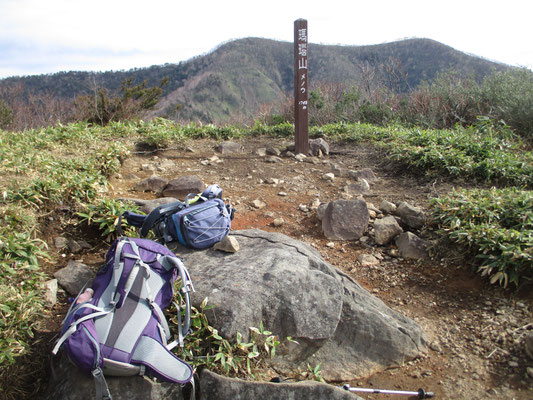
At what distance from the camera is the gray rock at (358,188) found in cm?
433

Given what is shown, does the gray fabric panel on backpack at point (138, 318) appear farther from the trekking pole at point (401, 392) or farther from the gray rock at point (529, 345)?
the gray rock at point (529, 345)

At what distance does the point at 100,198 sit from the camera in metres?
3.29

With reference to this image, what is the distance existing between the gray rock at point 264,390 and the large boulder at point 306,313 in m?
0.26

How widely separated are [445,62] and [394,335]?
111 feet

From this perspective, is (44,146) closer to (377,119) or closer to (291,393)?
(291,393)

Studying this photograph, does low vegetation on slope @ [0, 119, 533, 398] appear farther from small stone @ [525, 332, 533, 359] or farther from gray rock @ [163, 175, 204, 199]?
gray rock @ [163, 175, 204, 199]

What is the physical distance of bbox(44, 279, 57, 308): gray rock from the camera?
7.41 feet

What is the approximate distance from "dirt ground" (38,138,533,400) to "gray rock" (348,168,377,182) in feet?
0.30

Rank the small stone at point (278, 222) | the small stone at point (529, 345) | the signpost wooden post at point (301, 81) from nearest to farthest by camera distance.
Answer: the small stone at point (529, 345) < the small stone at point (278, 222) < the signpost wooden post at point (301, 81)

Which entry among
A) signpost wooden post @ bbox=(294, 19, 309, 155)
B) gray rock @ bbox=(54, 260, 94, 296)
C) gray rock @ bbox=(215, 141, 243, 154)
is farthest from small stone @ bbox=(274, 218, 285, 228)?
gray rock @ bbox=(215, 141, 243, 154)

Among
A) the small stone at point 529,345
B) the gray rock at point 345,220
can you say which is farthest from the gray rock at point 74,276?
the small stone at point 529,345

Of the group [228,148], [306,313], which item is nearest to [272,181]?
[228,148]

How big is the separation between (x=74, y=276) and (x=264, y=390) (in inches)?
58.2

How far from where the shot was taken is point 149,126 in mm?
6238
